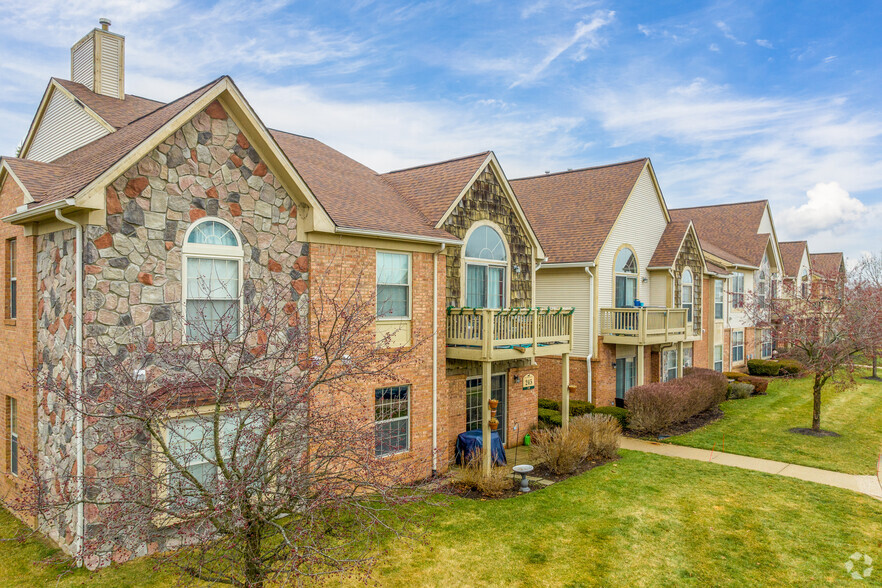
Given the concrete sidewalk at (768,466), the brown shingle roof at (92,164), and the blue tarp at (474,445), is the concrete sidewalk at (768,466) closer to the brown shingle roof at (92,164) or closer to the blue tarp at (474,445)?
the blue tarp at (474,445)

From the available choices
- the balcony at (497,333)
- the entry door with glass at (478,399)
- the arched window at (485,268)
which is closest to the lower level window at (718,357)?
the entry door with glass at (478,399)

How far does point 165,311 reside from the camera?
9367 mm

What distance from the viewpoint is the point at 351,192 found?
47.0ft

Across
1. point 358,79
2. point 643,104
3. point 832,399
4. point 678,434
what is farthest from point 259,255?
point 832,399

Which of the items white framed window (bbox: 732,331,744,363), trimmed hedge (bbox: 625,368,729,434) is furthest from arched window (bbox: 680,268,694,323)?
white framed window (bbox: 732,331,744,363)

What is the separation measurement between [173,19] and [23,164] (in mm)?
5751

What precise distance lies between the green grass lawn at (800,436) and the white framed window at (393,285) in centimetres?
1055

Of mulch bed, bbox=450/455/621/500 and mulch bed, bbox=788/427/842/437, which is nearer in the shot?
mulch bed, bbox=450/455/621/500

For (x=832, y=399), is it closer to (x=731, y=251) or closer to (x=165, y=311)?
(x=731, y=251)

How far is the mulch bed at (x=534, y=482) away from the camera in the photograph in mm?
12797

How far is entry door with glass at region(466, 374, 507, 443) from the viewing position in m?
15.9

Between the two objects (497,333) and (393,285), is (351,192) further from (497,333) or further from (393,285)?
(497,333)

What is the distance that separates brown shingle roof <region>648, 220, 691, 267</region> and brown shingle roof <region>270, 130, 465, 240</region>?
12.4 m

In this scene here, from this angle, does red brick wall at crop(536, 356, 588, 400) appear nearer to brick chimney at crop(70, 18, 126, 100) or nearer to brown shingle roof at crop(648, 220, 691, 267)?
brown shingle roof at crop(648, 220, 691, 267)
